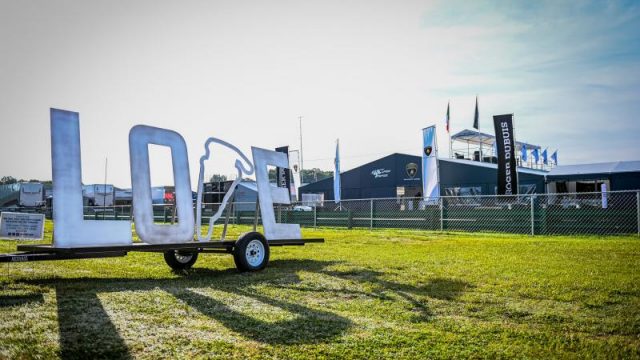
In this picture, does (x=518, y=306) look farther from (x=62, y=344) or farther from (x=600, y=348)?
(x=62, y=344)

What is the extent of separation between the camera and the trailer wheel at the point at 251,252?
24.8 feet

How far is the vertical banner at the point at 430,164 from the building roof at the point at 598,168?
9.63m

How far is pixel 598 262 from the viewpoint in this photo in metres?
8.55

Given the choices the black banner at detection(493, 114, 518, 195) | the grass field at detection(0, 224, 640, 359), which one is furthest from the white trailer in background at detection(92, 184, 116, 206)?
the grass field at detection(0, 224, 640, 359)

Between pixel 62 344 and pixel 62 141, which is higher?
pixel 62 141

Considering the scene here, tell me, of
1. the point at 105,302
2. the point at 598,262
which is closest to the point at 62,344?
the point at 105,302

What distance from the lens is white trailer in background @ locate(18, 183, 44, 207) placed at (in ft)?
140

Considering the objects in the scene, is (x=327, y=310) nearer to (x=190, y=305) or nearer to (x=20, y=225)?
(x=190, y=305)

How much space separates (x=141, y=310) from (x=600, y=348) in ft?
13.3

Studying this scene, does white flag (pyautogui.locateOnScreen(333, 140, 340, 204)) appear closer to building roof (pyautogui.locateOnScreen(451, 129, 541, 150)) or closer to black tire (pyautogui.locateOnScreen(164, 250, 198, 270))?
building roof (pyautogui.locateOnScreen(451, 129, 541, 150))

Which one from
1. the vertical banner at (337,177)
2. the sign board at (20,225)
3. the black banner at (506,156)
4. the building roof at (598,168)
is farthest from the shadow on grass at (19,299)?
the building roof at (598,168)

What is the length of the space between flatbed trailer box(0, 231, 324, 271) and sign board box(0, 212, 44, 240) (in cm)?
19

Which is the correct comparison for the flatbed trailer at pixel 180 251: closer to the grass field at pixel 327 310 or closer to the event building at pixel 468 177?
the grass field at pixel 327 310

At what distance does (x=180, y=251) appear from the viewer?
8000 mm
